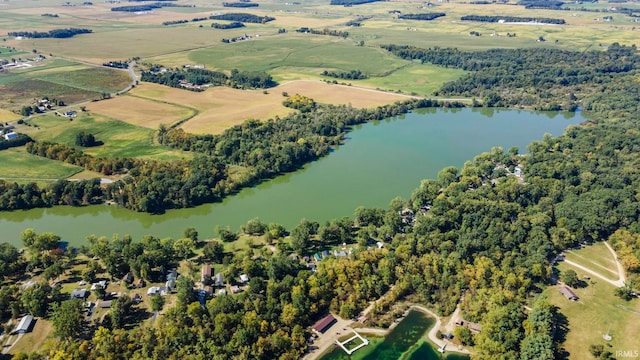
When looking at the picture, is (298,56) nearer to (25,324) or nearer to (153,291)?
(153,291)

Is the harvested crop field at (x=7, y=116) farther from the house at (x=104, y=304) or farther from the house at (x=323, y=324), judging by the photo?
the house at (x=323, y=324)

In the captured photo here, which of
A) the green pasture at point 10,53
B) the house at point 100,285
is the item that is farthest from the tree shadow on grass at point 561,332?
the green pasture at point 10,53

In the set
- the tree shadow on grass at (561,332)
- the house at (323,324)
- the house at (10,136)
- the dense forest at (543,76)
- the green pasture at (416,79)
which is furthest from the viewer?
the green pasture at (416,79)

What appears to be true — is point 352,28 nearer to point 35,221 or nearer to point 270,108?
point 270,108

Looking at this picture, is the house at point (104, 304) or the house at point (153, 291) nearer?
the house at point (104, 304)

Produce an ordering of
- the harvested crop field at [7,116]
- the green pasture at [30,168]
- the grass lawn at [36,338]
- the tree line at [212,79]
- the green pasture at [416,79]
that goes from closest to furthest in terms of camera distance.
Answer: the grass lawn at [36,338] → the green pasture at [30,168] → the harvested crop field at [7,116] → the tree line at [212,79] → the green pasture at [416,79]

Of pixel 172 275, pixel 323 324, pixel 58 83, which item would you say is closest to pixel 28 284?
pixel 172 275

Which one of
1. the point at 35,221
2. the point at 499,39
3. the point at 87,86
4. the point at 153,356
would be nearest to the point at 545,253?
the point at 153,356
